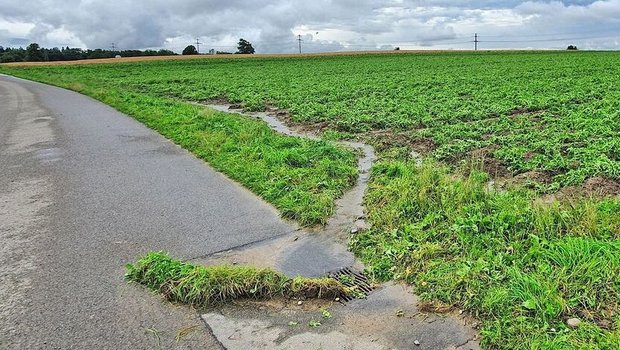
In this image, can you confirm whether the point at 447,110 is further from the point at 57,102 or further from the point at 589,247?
the point at 57,102

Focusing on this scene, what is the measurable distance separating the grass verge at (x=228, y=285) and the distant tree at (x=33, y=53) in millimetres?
97139

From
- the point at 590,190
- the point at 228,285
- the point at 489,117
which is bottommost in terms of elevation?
the point at 228,285

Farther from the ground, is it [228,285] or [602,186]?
[602,186]

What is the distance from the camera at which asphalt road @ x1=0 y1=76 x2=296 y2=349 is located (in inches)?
141

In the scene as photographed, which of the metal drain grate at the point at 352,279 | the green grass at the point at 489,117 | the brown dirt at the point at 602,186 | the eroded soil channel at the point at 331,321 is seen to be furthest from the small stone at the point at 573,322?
the green grass at the point at 489,117

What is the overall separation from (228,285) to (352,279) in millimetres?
1098

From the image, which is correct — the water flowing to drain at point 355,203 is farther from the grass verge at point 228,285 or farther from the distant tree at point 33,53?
the distant tree at point 33,53

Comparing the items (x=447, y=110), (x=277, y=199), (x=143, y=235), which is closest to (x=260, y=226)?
(x=277, y=199)

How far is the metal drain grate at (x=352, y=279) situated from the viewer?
13.4 ft

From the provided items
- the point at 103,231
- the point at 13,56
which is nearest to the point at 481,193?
the point at 103,231

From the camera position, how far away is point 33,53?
88125mm

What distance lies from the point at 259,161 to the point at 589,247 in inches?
206

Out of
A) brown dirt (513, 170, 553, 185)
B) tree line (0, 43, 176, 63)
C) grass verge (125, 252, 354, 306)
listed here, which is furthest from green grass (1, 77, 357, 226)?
tree line (0, 43, 176, 63)

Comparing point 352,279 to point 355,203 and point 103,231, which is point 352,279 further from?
point 103,231
